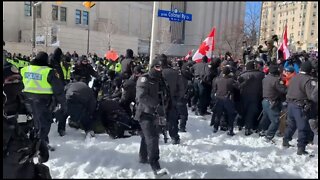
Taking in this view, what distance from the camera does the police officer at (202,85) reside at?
10.8 meters

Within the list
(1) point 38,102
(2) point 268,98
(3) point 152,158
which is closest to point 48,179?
(3) point 152,158

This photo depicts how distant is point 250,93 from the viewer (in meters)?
9.05

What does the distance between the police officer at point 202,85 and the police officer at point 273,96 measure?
2.48 meters

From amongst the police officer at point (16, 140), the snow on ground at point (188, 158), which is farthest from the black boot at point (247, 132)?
the police officer at point (16, 140)

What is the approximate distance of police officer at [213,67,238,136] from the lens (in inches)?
359

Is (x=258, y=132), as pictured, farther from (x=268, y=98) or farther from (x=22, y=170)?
(x=22, y=170)

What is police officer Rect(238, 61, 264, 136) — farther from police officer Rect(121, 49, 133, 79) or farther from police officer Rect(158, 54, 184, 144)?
police officer Rect(121, 49, 133, 79)

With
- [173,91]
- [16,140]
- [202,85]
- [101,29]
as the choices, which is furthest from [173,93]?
[101,29]

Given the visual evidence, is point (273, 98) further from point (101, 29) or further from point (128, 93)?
point (101, 29)

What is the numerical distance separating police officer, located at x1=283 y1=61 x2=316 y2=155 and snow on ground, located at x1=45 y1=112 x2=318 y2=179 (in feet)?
1.53

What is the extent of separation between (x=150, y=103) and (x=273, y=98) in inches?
141

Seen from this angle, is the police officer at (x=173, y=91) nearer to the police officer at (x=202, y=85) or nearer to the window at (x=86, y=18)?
the police officer at (x=202, y=85)

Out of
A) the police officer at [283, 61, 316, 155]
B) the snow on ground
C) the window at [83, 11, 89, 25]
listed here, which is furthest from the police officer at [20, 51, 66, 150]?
the window at [83, 11, 89, 25]

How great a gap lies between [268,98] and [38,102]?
4.88 metres
